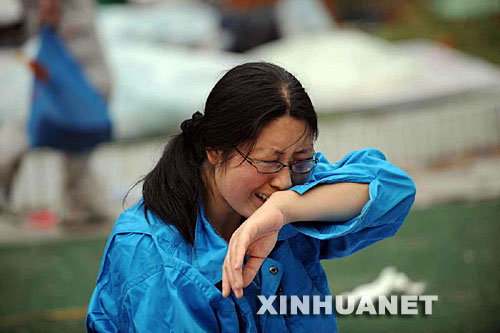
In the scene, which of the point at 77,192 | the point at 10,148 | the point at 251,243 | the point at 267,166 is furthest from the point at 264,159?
the point at 10,148

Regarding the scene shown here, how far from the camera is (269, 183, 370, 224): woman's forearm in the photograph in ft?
6.16

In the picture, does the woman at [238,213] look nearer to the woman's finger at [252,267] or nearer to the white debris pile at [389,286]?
the woman's finger at [252,267]

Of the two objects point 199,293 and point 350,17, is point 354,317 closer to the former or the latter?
point 199,293

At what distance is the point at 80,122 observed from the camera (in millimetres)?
6066

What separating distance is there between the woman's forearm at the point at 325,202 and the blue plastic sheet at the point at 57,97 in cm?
434

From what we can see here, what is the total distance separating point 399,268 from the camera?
15.2 ft

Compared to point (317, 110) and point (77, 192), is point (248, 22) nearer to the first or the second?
point (317, 110)

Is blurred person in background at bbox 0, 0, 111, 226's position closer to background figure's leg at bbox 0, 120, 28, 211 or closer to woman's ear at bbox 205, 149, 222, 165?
background figure's leg at bbox 0, 120, 28, 211

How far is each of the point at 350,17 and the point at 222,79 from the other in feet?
20.8

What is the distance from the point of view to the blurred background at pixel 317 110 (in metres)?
4.79

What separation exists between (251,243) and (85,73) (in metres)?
4.55

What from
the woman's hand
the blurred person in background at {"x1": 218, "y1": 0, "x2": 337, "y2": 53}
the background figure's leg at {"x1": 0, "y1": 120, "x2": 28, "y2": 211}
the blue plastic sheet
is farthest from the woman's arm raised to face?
the blurred person in background at {"x1": 218, "y1": 0, "x2": 337, "y2": 53}

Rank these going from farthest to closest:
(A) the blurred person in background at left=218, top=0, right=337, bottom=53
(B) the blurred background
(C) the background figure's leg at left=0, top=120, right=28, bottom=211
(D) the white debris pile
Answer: (A) the blurred person in background at left=218, top=0, right=337, bottom=53 → (C) the background figure's leg at left=0, top=120, right=28, bottom=211 → (B) the blurred background → (D) the white debris pile

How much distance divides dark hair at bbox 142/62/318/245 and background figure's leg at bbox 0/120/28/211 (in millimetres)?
4382
